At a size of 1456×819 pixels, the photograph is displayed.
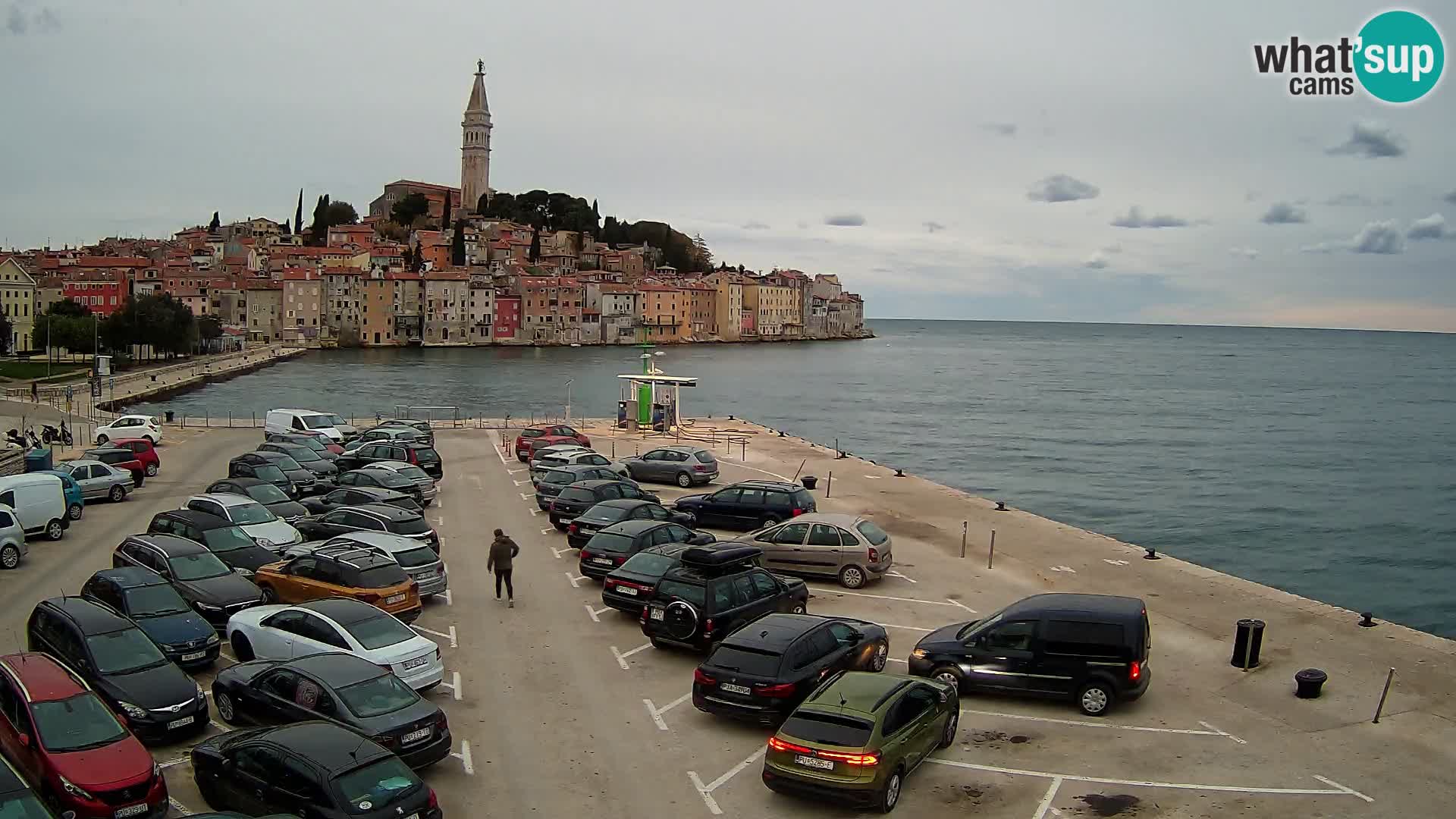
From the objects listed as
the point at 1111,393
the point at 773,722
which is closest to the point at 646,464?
the point at 773,722

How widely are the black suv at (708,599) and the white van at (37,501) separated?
518 inches

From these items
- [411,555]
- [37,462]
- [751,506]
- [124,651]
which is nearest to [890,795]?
[124,651]

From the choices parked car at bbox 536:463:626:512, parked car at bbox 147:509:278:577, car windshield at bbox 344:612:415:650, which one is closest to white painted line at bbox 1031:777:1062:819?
car windshield at bbox 344:612:415:650

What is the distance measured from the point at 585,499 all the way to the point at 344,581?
25.9 ft

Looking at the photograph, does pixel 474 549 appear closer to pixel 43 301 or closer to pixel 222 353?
pixel 222 353

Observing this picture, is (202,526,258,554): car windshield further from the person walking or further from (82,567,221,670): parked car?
the person walking

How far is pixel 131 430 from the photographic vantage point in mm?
35812

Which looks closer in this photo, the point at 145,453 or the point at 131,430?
the point at 145,453

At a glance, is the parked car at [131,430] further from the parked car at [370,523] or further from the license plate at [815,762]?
the license plate at [815,762]

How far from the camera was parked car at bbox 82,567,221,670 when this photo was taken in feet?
41.6

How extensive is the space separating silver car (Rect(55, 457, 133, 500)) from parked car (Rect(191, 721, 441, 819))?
1895cm

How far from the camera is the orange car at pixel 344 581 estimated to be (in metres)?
14.9

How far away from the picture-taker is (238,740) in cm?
912

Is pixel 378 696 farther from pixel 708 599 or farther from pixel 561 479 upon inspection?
pixel 561 479
